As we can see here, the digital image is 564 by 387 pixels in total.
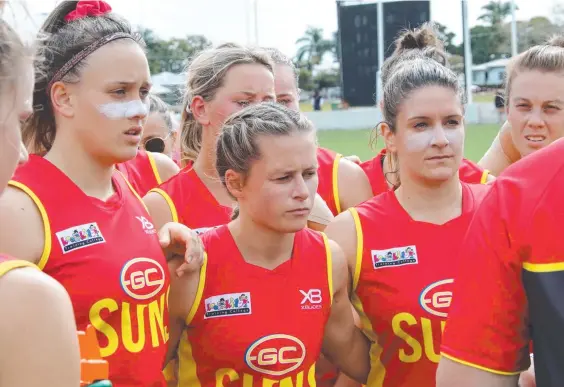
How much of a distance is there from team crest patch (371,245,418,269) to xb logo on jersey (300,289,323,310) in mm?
Result: 260

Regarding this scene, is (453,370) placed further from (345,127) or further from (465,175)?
(345,127)

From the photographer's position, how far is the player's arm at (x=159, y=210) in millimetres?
3461

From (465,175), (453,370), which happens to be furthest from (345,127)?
(453,370)

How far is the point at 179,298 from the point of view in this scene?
3018 millimetres

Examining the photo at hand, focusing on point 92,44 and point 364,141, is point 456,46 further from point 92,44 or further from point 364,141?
point 92,44

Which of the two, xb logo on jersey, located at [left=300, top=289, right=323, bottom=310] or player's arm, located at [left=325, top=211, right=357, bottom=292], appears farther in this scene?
player's arm, located at [left=325, top=211, right=357, bottom=292]

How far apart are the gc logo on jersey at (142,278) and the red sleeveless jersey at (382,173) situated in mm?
1504

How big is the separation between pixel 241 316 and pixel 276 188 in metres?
0.49

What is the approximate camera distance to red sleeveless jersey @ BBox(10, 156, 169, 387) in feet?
8.54

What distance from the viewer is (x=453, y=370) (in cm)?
185

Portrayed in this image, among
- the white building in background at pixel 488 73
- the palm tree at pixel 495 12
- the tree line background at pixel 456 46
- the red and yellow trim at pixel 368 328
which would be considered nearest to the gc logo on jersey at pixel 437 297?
Answer: the red and yellow trim at pixel 368 328

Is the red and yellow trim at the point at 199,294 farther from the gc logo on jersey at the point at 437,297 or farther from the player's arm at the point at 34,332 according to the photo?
the player's arm at the point at 34,332

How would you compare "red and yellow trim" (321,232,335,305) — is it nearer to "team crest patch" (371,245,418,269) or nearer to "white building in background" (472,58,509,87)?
"team crest patch" (371,245,418,269)

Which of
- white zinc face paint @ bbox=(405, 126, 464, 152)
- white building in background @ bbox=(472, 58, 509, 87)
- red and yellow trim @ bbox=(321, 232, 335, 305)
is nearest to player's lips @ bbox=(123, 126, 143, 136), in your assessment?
red and yellow trim @ bbox=(321, 232, 335, 305)
